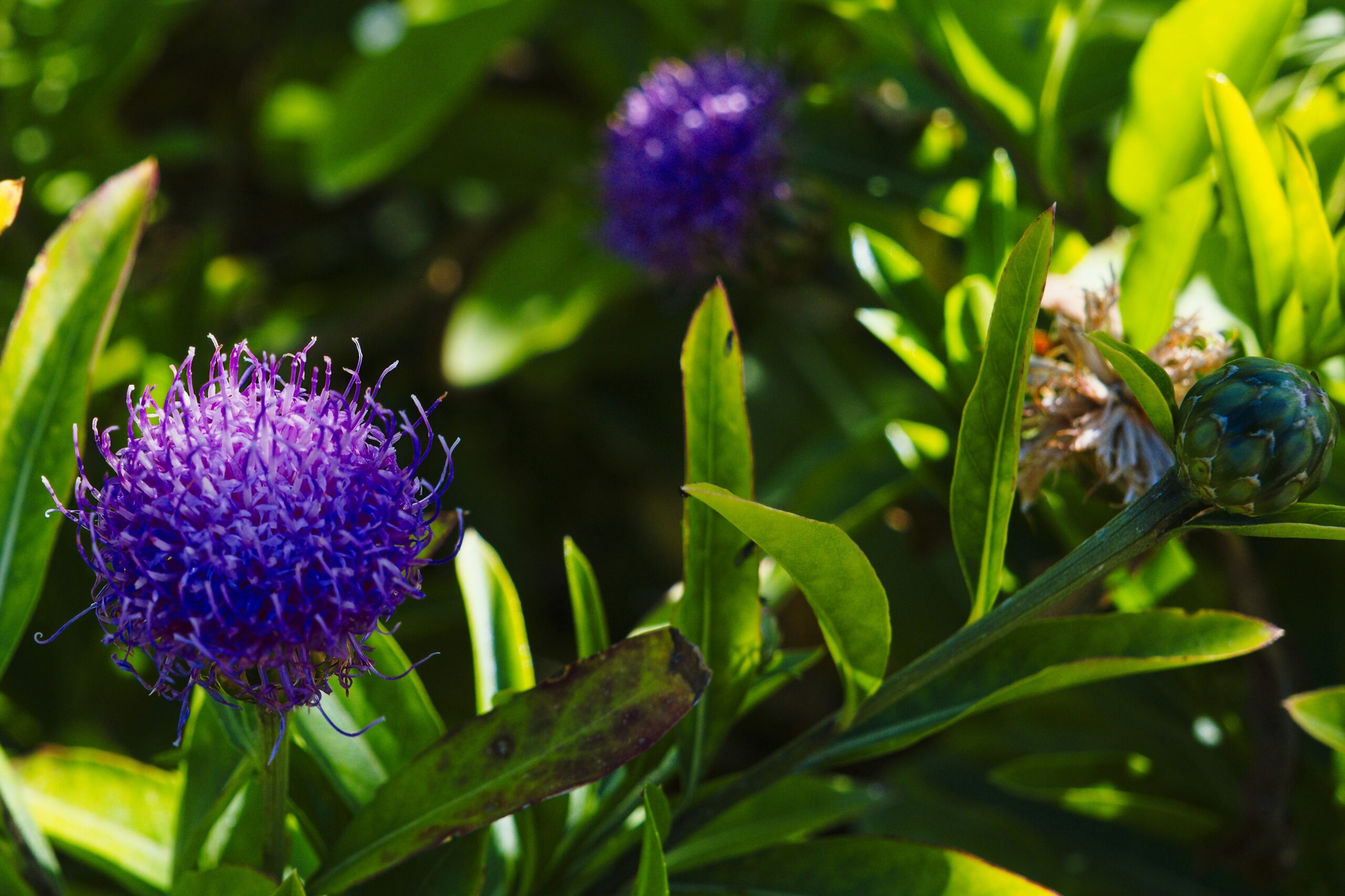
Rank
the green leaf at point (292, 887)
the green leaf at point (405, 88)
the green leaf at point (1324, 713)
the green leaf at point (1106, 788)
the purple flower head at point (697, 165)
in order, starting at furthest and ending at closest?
the green leaf at point (405, 88), the purple flower head at point (697, 165), the green leaf at point (1106, 788), the green leaf at point (1324, 713), the green leaf at point (292, 887)

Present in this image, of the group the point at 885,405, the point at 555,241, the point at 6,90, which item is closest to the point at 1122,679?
the point at 885,405

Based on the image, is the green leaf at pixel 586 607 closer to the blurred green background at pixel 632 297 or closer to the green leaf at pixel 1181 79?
the blurred green background at pixel 632 297

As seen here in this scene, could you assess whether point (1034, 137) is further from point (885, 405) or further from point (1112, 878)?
point (1112, 878)

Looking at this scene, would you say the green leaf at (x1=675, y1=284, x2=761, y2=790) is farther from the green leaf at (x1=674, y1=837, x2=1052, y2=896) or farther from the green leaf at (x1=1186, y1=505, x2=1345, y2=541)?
the green leaf at (x1=1186, y1=505, x2=1345, y2=541)

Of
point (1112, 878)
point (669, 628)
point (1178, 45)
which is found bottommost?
point (1112, 878)

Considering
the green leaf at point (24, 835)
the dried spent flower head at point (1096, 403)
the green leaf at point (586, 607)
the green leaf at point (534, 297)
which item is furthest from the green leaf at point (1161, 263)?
the green leaf at point (24, 835)
